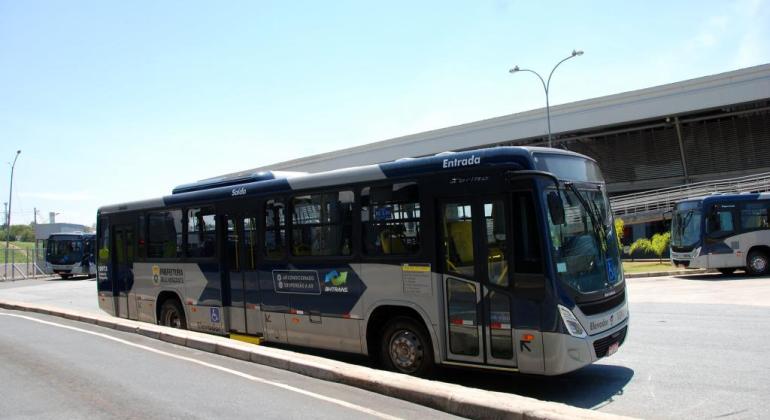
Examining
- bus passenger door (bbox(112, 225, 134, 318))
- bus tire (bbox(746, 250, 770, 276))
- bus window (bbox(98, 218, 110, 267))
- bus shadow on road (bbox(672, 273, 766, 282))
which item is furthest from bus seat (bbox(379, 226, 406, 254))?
bus tire (bbox(746, 250, 770, 276))

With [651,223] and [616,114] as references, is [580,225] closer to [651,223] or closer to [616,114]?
[651,223]

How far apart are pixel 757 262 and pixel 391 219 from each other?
19.5 meters

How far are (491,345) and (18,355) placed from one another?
7621 millimetres

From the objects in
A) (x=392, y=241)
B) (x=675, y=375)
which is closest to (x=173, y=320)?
(x=392, y=241)

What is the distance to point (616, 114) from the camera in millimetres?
44531

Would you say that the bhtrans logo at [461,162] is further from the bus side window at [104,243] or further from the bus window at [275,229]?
the bus side window at [104,243]

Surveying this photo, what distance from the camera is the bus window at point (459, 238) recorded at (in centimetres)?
704

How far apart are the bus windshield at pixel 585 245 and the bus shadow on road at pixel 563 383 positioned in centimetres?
121

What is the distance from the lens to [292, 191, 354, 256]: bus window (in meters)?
8.45

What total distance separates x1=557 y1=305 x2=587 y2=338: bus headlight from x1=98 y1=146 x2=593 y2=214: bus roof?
1639mm

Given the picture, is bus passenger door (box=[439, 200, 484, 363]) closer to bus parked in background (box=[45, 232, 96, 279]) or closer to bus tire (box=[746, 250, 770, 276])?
bus tire (box=[746, 250, 770, 276])

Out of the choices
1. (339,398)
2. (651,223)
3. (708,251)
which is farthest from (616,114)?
(339,398)

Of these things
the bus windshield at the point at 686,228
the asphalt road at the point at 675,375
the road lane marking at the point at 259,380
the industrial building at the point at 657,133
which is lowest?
the asphalt road at the point at 675,375

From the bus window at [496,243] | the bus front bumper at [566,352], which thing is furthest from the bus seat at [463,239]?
the bus front bumper at [566,352]
